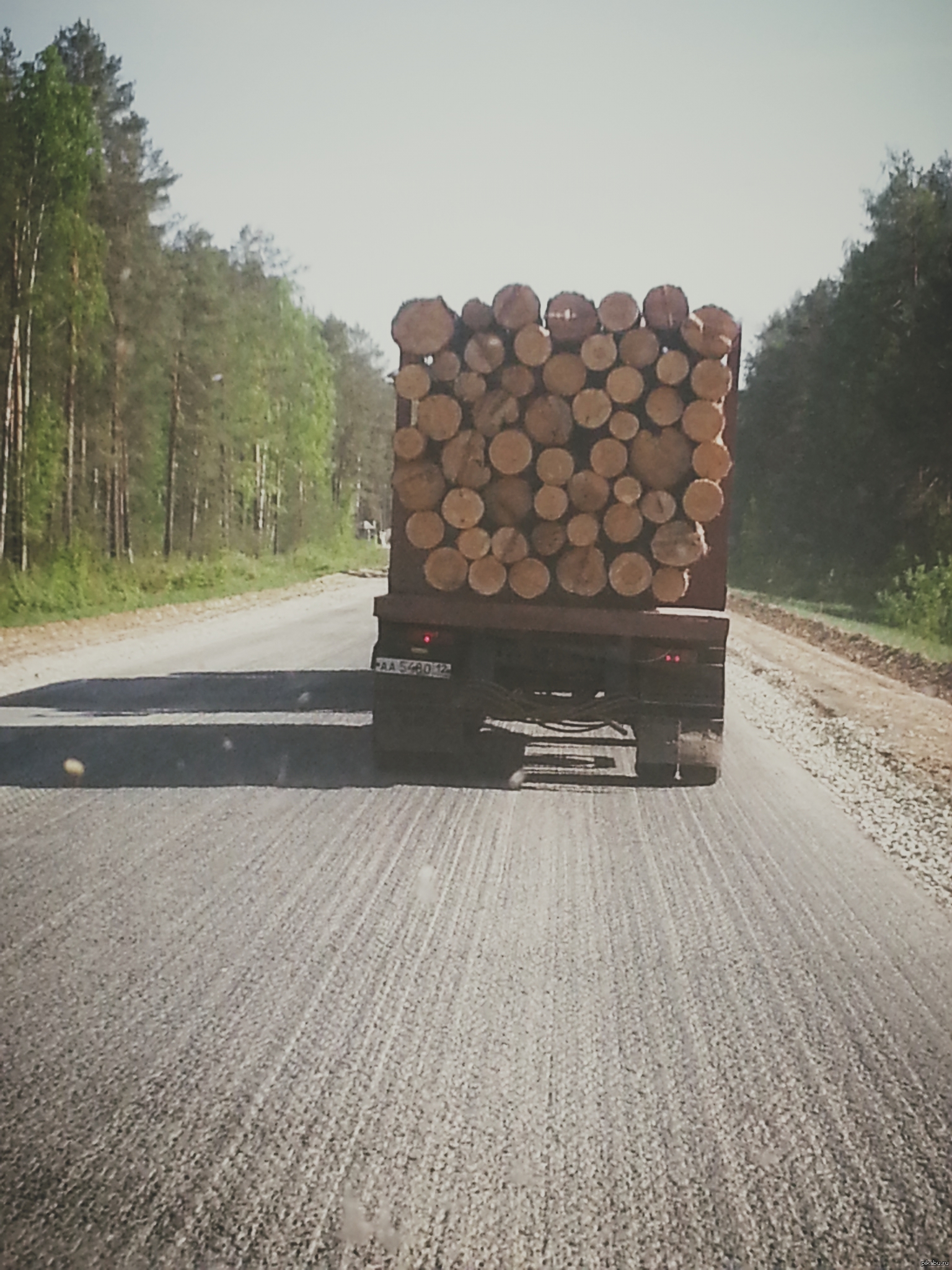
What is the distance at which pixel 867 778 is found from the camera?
416 inches

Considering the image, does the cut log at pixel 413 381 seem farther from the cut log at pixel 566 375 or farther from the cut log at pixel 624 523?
the cut log at pixel 624 523

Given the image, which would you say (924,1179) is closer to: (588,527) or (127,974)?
(127,974)

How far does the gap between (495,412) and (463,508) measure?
0.67m

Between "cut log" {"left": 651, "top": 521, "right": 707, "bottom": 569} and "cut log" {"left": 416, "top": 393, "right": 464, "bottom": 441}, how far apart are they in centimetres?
154

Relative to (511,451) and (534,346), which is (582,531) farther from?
(534,346)

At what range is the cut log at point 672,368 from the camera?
8.87 m

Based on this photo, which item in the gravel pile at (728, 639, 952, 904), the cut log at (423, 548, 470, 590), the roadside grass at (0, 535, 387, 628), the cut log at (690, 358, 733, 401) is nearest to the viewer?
the gravel pile at (728, 639, 952, 904)

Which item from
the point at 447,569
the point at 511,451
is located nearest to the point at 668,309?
the point at 511,451

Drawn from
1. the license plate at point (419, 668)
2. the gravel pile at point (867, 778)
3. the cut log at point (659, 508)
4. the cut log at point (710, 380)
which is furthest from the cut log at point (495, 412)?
the gravel pile at point (867, 778)

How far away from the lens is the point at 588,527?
8.97 metres

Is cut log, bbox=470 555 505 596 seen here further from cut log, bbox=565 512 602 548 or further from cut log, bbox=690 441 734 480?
cut log, bbox=690 441 734 480

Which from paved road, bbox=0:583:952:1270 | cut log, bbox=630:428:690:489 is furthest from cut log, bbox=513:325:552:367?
paved road, bbox=0:583:952:1270

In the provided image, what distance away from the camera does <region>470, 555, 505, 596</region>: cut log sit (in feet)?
29.6

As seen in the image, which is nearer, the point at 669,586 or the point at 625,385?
the point at 625,385
